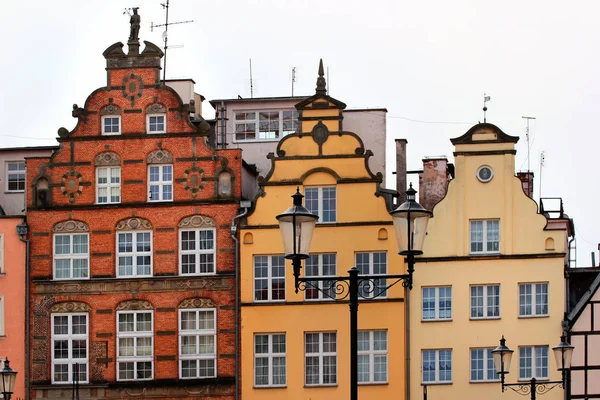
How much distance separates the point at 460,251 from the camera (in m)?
45.4

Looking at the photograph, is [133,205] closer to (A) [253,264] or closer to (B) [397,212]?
(A) [253,264]

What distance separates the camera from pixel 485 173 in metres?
45.7

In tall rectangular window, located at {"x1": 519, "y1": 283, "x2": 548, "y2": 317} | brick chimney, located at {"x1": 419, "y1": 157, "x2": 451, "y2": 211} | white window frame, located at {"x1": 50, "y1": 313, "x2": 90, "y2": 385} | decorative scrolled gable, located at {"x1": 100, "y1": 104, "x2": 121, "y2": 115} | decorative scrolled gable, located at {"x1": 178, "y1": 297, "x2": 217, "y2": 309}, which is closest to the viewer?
tall rectangular window, located at {"x1": 519, "y1": 283, "x2": 548, "y2": 317}

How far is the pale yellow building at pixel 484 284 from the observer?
44.9 metres

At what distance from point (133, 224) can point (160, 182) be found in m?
1.62

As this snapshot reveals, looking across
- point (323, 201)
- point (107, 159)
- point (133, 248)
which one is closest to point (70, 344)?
point (133, 248)

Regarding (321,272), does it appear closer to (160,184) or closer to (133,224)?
(160,184)

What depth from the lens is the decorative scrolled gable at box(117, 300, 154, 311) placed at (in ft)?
152

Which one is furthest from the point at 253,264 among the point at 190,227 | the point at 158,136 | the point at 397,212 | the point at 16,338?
the point at 397,212

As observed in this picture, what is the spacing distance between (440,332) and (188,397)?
8205 mm

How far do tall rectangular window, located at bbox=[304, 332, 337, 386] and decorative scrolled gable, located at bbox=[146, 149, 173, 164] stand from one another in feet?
23.7

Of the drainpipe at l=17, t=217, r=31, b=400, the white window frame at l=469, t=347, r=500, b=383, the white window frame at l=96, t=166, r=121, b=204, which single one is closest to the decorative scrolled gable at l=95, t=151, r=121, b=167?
the white window frame at l=96, t=166, r=121, b=204

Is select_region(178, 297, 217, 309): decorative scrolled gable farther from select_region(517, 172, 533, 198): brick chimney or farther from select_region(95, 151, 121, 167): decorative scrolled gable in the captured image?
select_region(517, 172, 533, 198): brick chimney

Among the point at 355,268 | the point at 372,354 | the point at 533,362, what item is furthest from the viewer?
the point at 372,354
